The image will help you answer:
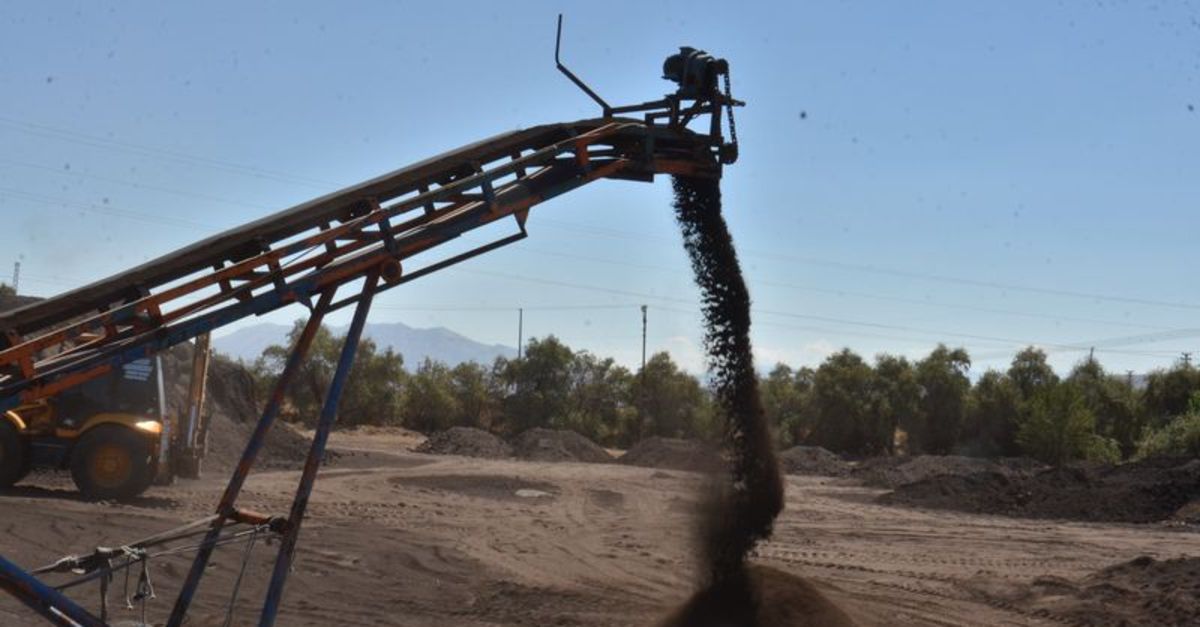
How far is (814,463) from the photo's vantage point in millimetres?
33906

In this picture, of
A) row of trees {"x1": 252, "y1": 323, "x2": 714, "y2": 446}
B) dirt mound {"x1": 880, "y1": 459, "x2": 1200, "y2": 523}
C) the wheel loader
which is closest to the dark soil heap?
the wheel loader

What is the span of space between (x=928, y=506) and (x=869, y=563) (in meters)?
9.52

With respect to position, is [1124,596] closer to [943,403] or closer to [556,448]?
[556,448]

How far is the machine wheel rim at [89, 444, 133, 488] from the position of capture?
16.0 m

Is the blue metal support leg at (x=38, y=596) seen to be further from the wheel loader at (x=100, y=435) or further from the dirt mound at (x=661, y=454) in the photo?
the dirt mound at (x=661, y=454)

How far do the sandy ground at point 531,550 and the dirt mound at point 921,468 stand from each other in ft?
16.5

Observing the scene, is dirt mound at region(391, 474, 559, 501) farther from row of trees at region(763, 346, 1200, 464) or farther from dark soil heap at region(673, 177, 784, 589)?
row of trees at region(763, 346, 1200, 464)

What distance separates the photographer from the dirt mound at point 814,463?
33062 millimetres

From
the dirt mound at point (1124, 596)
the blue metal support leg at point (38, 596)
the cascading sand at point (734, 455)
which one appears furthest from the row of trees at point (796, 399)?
the blue metal support leg at point (38, 596)

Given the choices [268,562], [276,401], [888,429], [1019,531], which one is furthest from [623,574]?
[888,429]

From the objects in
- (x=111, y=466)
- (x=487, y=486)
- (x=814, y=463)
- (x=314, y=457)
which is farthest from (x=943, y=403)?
(x=314, y=457)

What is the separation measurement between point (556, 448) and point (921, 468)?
10547 mm

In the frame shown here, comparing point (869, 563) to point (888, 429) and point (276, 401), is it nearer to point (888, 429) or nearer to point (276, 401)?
point (276, 401)

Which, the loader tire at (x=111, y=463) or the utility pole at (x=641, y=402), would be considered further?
the utility pole at (x=641, y=402)
